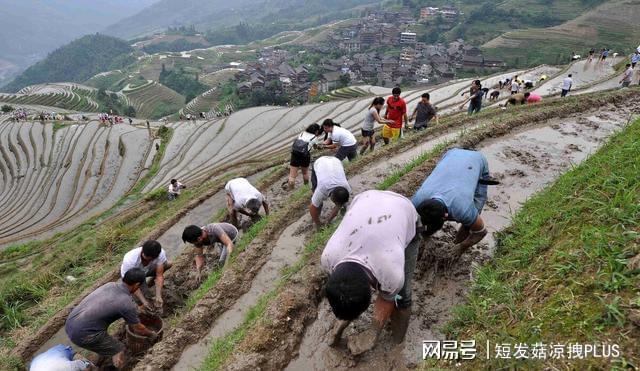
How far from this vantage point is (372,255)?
8.46 feet

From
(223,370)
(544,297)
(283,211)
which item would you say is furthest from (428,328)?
(283,211)

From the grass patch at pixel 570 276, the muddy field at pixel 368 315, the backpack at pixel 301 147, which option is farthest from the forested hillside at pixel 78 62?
the grass patch at pixel 570 276

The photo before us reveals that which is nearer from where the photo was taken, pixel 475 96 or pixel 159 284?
pixel 159 284

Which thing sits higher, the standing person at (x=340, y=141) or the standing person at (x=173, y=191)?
the standing person at (x=340, y=141)

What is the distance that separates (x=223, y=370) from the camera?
10.3 feet

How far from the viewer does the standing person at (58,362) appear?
353 cm

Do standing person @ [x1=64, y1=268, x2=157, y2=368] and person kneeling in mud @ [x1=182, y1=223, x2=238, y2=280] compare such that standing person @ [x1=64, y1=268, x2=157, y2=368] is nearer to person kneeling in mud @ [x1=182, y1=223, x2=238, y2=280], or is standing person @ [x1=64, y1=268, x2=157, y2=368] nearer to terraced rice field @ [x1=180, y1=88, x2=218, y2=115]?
person kneeling in mud @ [x1=182, y1=223, x2=238, y2=280]

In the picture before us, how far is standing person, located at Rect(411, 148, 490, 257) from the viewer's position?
3.08 meters

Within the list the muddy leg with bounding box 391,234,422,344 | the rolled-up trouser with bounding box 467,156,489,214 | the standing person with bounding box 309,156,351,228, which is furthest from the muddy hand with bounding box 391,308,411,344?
the standing person with bounding box 309,156,351,228

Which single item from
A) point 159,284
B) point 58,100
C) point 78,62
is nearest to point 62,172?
point 159,284

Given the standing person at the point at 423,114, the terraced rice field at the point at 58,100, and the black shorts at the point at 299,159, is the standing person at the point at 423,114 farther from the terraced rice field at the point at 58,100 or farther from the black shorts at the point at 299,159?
the terraced rice field at the point at 58,100

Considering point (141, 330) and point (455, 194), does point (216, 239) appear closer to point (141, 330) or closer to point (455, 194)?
point (141, 330)

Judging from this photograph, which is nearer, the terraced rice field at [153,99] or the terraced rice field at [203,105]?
the terraced rice field at [203,105]

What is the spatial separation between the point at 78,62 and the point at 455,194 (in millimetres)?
158435
